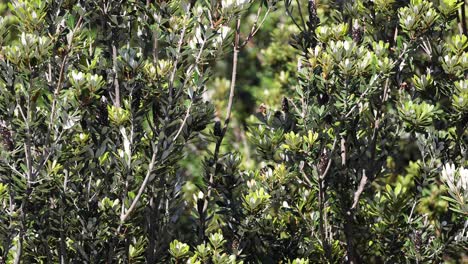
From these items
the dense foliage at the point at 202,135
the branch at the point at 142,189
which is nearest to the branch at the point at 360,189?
the dense foliage at the point at 202,135

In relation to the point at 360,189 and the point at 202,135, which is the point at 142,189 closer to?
the point at 202,135

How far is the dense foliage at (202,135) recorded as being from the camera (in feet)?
10.5

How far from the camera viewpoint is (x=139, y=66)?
325cm

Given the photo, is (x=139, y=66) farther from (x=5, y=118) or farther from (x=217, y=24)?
(x=5, y=118)

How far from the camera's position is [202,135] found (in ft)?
12.1

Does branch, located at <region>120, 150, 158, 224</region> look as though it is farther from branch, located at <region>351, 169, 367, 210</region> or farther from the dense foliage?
branch, located at <region>351, 169, 367, 210</region>

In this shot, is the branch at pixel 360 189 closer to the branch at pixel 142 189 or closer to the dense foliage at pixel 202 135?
the dense foliage at pixel 202 135

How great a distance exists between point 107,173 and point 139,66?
0.56 meters

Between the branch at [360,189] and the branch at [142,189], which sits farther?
the branch at [360,189]

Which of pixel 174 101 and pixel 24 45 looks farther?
pixel 174 101

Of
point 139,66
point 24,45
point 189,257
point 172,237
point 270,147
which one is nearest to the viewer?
point 24,45

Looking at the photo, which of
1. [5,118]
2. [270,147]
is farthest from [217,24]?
[5,118]

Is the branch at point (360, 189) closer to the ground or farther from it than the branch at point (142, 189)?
farther from it

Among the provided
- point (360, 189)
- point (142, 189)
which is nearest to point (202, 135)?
point (142, 189)
